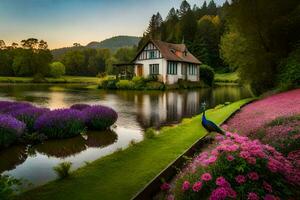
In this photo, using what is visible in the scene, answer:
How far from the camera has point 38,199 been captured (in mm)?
5309

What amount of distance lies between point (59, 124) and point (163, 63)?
1509 inches

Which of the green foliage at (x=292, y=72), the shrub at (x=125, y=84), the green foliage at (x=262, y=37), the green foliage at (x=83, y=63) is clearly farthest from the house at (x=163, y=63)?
the green foliage at (x=83, y=63)

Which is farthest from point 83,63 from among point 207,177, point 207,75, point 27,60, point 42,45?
point 207,177

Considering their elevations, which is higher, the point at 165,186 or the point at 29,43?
the point at 29,43

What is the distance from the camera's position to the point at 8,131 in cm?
978

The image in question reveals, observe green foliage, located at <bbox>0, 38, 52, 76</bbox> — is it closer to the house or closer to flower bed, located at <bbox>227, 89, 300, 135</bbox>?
the house

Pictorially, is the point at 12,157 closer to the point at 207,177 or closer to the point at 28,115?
the point at 28,115

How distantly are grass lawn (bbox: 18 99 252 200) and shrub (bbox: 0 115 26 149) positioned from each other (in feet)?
12.9

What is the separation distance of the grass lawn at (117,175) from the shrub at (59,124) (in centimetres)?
358

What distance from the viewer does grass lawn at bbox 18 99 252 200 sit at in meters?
5.58

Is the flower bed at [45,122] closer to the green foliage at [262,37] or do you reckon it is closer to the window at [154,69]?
the green foliage at [262,37]

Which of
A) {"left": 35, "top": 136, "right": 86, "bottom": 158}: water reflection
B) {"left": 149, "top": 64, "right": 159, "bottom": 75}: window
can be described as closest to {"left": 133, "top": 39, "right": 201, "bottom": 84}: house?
{"left": 149, "top": 64, "right": 159, "bottom": 75}: window

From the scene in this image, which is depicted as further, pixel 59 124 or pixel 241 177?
pixel 59 124

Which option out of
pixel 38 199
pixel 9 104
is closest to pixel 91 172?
pixel 38 199
